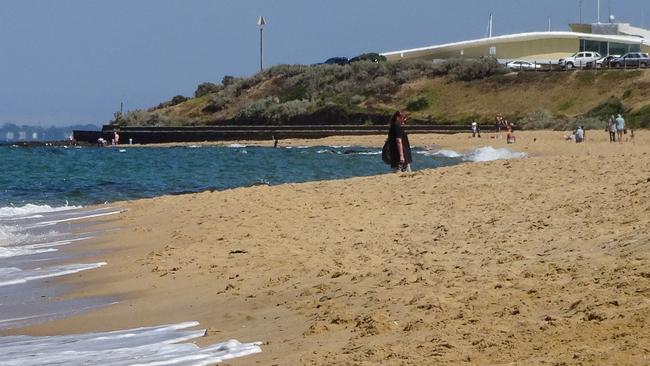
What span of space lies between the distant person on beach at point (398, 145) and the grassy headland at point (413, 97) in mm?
41598

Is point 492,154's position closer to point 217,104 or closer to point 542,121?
point 542,121

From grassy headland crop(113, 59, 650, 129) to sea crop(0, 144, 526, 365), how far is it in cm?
1871

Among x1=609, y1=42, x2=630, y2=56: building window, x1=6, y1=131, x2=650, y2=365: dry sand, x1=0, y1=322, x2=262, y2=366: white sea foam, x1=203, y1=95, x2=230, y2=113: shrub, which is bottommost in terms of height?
x1=0, y1=322, x2=262, y2=366: white sea foam

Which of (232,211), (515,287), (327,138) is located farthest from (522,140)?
(515,287)

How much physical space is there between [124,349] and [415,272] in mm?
2644

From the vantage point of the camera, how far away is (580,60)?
84.6 meters

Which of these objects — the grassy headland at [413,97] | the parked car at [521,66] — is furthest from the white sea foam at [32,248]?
the parked car at [521,66]

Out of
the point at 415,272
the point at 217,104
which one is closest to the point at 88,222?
the point at 415,272

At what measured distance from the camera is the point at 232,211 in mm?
17484

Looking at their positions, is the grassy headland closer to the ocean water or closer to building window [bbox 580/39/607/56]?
building window [bbox 580/39/607/56]

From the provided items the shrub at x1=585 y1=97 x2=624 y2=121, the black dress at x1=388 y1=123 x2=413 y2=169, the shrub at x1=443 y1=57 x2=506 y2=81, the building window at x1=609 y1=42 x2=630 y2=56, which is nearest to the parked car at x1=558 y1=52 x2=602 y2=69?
the shrub at x1=443 y1=57 x2=506 y2=81

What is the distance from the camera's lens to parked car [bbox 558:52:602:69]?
273ft

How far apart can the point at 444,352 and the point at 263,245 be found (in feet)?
21.3

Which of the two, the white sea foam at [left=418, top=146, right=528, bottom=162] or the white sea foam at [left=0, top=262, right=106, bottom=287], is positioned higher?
the white sea foam at [left=0, top=262, right=106, bottom=287]
